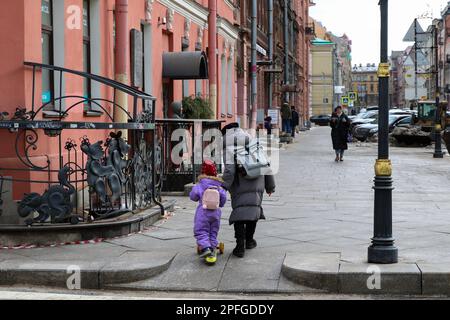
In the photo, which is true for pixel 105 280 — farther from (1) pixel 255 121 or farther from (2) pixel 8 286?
(1) pixel 255 121

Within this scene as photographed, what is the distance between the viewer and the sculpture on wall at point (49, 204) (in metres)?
8.80

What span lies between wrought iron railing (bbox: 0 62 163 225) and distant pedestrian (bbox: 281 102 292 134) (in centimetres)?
2689

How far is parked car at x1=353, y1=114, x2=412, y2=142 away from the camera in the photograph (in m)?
35.3

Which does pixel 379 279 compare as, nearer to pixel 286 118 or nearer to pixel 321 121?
pixel 286 118

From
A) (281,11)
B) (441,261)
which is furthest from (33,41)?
(281,11)

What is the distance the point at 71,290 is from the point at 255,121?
25.8 m

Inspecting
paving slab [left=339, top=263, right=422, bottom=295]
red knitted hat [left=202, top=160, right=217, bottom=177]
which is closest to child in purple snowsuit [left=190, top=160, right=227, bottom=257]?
red knitted hat [left=202, top=160, right=217, bottom=177]

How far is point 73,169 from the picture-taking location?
9836mm

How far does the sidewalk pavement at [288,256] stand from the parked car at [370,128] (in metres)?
22.7

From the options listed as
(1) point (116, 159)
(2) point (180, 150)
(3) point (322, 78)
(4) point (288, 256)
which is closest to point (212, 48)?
(2) point (180, 150)

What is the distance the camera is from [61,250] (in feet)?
27.4

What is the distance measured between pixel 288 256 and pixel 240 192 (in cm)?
91

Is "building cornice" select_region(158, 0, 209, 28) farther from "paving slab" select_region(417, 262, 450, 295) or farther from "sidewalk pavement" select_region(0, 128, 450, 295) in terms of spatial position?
"paving slab" select_region(417, 262, 450, 295)

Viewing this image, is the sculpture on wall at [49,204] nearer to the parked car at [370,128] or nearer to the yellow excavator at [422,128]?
the yellow excavator at [422,128]
